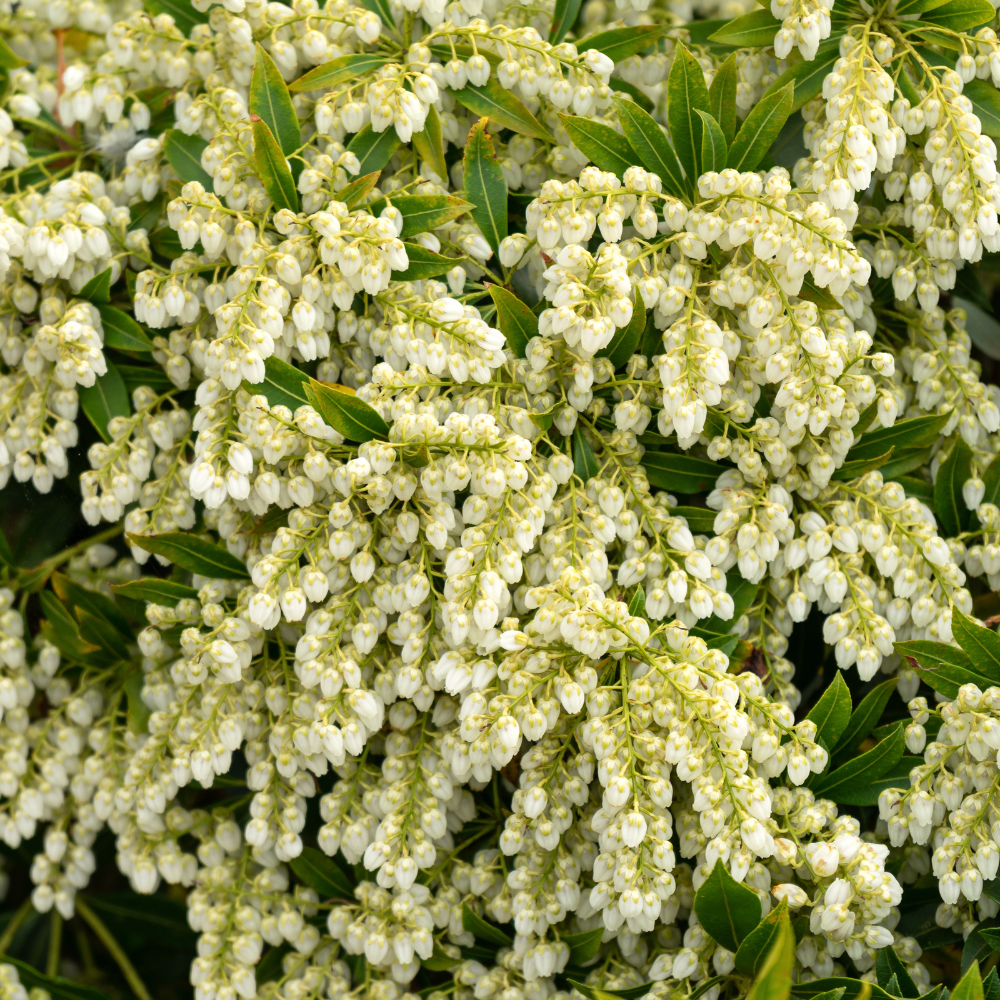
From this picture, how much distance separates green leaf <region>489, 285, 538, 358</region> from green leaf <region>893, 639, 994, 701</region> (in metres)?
0.75

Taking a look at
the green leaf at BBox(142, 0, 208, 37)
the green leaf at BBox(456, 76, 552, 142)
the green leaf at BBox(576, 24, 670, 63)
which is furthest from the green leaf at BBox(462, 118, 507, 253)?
the green leaf at BBox(142, 0, 208, 37)

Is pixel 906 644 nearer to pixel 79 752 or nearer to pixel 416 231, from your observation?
pixel 416 231

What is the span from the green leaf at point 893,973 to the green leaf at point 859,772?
0.23 meters

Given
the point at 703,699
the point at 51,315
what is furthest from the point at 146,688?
the point at 703,699

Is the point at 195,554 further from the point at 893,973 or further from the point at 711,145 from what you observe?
the point at 893,973

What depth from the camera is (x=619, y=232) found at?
59.4 inches

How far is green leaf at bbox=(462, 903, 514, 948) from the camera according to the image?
1630mm

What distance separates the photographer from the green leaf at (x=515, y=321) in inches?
62.4

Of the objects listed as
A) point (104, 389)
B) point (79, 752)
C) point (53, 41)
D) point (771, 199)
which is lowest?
point (79, 752)

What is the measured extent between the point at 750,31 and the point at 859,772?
48.8 inches

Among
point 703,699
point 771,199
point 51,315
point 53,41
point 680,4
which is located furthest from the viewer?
point 53,41

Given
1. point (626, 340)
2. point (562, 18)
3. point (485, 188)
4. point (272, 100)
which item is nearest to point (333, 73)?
point (272, 100)

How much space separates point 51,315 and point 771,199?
1.27m

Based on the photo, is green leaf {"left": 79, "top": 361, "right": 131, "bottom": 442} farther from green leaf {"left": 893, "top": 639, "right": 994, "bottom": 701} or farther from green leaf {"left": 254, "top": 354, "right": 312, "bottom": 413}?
green leaf {"left": 893, "top": 639, "right": 994, "bottom": 701}
